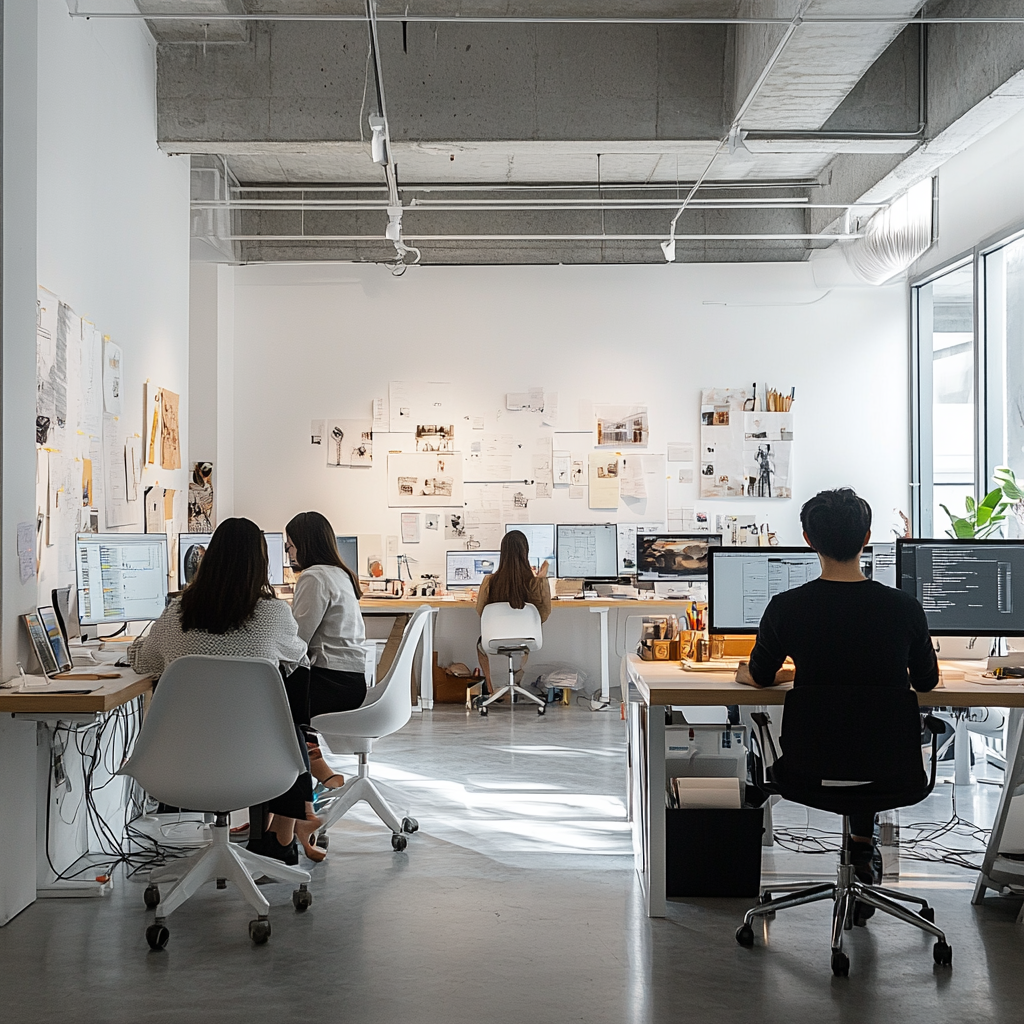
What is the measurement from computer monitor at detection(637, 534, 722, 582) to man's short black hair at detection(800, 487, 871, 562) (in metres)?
4.14

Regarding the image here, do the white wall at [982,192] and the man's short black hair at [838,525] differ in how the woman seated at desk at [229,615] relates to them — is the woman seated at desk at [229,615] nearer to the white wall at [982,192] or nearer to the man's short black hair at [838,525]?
the man's short black hair at [838,525]

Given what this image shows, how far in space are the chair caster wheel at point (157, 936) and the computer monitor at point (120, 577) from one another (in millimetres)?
1357

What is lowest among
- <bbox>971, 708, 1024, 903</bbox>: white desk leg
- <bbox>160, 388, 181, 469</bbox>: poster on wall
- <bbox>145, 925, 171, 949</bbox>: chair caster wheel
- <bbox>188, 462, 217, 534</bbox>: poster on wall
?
<bbox>145, 925, 171, 949</bbox>: chair caster wheel

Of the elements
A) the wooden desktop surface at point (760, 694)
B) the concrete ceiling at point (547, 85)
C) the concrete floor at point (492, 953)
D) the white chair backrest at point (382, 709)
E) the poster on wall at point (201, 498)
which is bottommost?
the concrete floor at point (492, 953)

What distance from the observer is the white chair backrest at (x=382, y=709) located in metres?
4.20

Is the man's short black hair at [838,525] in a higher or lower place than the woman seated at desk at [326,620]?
higher

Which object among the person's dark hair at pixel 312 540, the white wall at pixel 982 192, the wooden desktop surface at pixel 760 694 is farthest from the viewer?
the white wall at pixel 982 192

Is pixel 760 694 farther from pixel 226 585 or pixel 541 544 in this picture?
pixel 541 544

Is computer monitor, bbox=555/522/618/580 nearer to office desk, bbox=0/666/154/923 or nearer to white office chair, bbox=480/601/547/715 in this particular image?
white office chair, bbox=480/601/547/715

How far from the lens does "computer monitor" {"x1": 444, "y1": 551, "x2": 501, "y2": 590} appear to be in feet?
26.3

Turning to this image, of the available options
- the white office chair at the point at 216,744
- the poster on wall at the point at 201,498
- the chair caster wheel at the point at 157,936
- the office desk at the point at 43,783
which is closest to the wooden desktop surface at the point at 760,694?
the white office chair at the point at 216,744

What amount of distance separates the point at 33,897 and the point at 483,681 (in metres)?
4.42

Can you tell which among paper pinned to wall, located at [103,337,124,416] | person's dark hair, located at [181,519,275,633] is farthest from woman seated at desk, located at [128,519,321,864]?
paper pinned to wall, located at [103,337,124,416]

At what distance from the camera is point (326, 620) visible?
4289 millimetres
